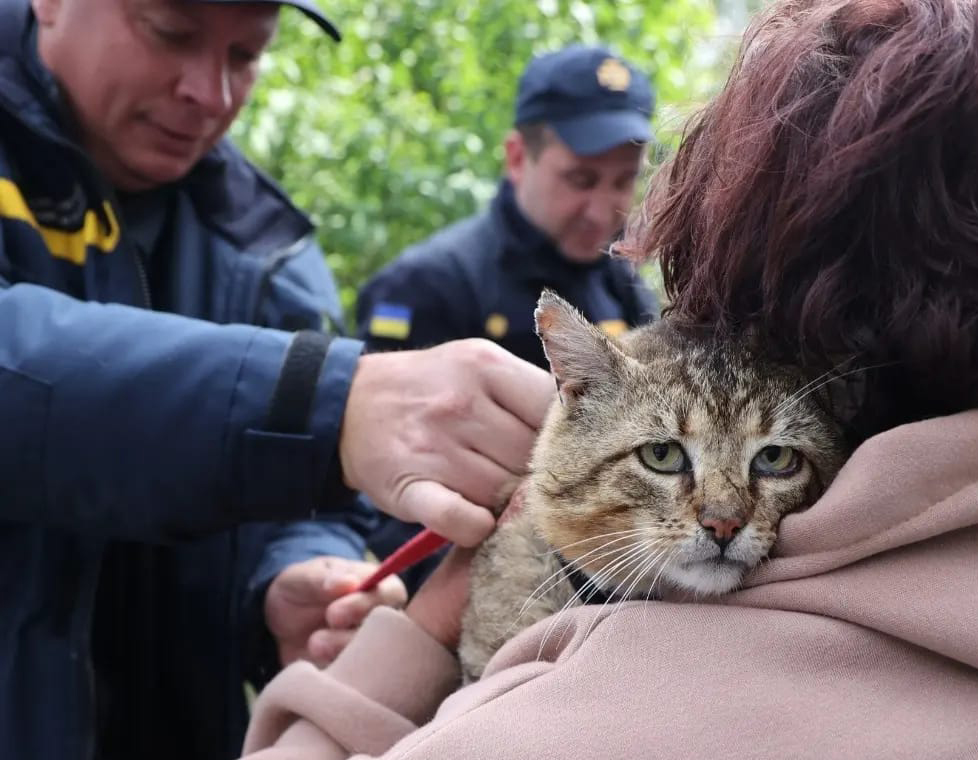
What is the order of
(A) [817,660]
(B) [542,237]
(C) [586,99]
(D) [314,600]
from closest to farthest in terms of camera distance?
(A) [817,660] < (D) [314,600] < (B) [542,237] < (C) [586,99]

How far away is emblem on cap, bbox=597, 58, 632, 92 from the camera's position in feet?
14.4

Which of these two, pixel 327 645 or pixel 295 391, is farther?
pixel 327 645

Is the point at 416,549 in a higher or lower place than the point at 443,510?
lower

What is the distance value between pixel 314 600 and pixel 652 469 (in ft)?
3.56

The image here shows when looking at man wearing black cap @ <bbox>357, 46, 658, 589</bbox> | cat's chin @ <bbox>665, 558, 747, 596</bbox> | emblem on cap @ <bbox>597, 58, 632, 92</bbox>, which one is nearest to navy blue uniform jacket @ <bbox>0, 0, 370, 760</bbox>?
cat's chin @ <bbox>665, 558, 747, 596</bbox>

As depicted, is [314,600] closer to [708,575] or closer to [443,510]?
[443,510]

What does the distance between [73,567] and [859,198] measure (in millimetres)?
1635

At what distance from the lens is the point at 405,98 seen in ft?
19.9

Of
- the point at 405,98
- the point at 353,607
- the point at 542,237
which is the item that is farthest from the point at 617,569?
the point at 405,98

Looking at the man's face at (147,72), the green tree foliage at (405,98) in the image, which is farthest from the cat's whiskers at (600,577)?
the green tree foliage at (405,98)

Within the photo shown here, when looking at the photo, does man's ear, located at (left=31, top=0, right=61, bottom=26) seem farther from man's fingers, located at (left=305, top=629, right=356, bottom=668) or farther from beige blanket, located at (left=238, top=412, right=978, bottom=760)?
beige blanket, located at (left=238, top=412, right=978, bottom=760)

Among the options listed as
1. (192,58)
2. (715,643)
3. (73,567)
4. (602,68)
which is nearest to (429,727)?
(715,643)

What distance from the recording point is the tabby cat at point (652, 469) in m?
1.37

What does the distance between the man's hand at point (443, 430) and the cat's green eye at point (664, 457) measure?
0.29 m
